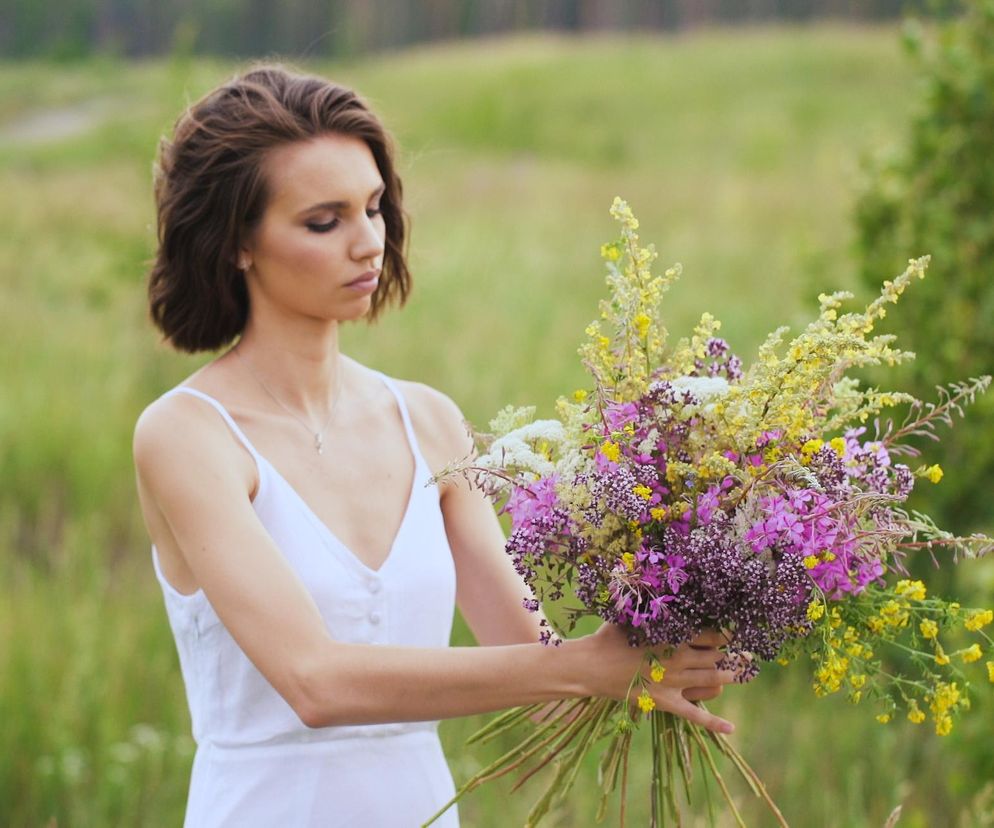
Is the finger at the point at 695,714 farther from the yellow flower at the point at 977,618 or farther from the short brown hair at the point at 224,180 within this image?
the short brown hair at the point at 224,180

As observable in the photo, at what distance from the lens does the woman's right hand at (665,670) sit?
213cm

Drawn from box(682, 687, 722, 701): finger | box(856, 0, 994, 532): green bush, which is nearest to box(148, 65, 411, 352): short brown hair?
box(682, 687, 722, 701): finger

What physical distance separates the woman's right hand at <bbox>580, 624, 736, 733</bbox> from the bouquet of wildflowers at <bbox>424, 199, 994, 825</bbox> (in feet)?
0.09

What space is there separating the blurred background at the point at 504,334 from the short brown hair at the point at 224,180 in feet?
0.80

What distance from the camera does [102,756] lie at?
4.69 m

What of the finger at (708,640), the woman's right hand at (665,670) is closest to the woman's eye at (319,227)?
the woman's right hand at (665,670)

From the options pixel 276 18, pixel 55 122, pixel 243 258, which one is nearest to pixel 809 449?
pixel 243 258

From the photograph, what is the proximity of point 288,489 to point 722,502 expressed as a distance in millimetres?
898

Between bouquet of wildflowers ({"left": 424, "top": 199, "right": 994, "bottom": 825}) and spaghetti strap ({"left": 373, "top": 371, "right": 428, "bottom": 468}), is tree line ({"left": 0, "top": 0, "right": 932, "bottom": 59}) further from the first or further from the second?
bouquet of wildflowers ({"left": 424, "top": 199, "right": 994, "bottom": 825})

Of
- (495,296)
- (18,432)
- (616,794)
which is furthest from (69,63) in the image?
(616,794)

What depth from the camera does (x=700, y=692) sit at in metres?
2.22

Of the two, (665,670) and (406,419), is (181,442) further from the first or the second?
(665,670)

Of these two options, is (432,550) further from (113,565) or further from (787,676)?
(113,565)

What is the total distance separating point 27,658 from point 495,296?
8922 millimetres
